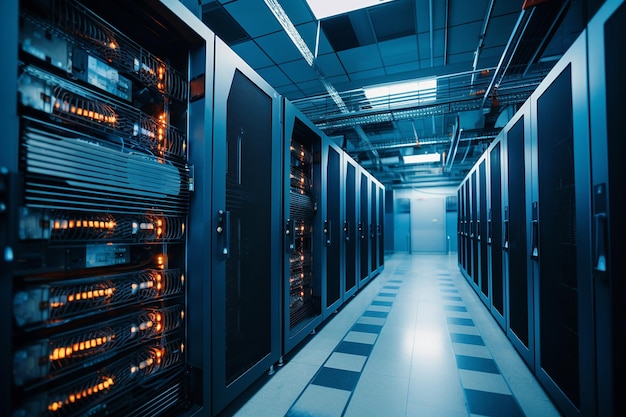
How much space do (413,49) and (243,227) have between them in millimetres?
3547

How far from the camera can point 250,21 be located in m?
3.33

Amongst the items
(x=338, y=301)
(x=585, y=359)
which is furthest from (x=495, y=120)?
(x=585, y=359)

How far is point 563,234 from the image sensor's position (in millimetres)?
1568

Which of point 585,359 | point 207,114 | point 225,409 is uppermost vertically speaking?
point 207,114

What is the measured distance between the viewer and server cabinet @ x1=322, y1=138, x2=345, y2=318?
119 inches

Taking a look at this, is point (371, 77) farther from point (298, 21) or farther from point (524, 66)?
point (524, 66)

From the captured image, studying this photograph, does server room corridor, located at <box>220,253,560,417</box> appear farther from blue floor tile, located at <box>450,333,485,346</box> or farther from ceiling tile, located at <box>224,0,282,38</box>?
ceiling tile, located at <box>224,0,282,38</box>

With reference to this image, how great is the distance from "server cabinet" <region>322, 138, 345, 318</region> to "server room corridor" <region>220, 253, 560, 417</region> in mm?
274

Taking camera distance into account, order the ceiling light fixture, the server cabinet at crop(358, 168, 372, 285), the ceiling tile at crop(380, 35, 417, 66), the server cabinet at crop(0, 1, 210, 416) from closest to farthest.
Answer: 1. the server cabinet at crop(0, 1, 210, 416)
2. the ceiling light fixture
3. the ceiling tile at crop(380, 35, 417, 66)
4. the server cabinet at crop(358, 168, 372, 285)

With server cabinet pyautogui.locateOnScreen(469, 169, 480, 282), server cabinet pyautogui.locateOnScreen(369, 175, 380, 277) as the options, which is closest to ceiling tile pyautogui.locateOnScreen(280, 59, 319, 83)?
server cabinet pyautogui.locateOnScreen(369, 175, 380, 277)

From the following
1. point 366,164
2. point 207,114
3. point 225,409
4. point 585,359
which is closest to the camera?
point 585,359

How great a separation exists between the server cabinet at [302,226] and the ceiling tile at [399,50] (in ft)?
6.21

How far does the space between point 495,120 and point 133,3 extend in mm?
5042

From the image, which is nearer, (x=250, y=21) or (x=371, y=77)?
(x=250, y=21)
